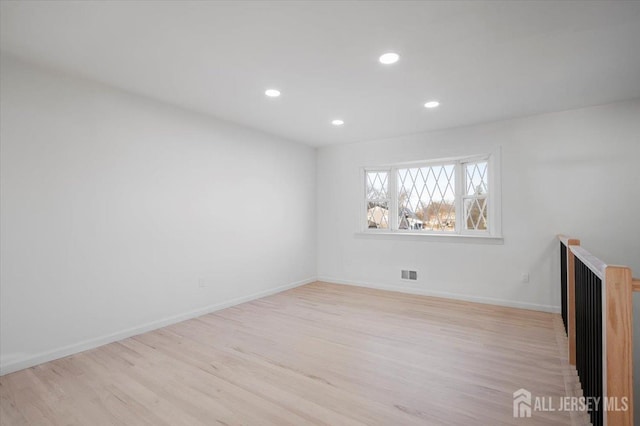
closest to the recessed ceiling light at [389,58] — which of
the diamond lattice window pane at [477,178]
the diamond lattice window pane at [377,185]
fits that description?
the diamond lattice window pane at [477,178]

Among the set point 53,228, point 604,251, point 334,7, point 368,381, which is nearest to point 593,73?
point 604,251

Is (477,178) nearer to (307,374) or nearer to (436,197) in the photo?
(436,197)

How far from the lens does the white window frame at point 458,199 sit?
165 inches

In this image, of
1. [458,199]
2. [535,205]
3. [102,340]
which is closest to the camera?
[102,340]

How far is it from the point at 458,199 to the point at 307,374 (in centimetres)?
332

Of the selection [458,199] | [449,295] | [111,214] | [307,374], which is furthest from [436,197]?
[111,214]

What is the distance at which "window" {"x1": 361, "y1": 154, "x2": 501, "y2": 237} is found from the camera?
4379 mm

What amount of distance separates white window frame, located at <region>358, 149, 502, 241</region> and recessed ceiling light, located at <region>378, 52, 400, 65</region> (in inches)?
94.3

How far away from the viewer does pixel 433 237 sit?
184 inches

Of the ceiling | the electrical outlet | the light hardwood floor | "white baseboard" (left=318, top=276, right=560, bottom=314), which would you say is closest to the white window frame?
the electrical outlet

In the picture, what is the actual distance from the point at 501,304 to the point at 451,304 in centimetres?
62

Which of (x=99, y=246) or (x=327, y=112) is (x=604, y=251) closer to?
(x=327, y=112)

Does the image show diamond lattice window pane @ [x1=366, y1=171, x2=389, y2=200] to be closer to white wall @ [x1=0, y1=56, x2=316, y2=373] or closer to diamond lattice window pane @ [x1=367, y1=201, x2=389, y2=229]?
diamond lattice window pane @ [x1=367, y1=201, x2=389, y2=229]

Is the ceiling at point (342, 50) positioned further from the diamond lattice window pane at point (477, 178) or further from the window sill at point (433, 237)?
the window sill at point (433, 237)
